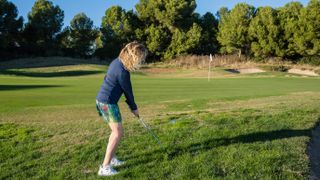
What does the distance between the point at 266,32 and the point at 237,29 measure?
4.05 metres

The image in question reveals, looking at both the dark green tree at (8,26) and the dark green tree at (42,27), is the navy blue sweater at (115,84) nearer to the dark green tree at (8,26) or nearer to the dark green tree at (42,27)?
the dark green tree at (8,26)

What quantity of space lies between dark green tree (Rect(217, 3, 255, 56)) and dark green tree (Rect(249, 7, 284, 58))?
1.50m

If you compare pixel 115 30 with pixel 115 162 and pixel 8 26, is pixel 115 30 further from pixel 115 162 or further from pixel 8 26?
pixel 115 162

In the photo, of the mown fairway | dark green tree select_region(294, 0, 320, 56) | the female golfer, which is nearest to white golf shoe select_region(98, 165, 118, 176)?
the female golfer

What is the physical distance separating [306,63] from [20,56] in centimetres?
3820

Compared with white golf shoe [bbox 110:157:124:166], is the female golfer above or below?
above

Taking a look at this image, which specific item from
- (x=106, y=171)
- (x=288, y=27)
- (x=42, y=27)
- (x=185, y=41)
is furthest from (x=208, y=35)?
(x=106, y=171)

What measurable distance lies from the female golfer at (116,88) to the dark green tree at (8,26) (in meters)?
53.3

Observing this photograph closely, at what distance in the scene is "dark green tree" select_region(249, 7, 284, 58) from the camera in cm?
5600

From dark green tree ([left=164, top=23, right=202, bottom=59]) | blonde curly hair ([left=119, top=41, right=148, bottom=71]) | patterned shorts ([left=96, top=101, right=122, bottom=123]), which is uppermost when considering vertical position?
blonde curly hair ([left=119, top=41, right=148, bottom=71])

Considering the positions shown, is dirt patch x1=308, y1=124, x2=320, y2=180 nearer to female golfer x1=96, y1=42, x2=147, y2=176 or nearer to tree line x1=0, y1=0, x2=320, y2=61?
female golfer x1=96, y1=42, x2=147, y2=176

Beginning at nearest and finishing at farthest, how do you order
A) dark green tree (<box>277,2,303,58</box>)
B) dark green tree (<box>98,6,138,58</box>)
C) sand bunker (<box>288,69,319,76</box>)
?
sand bunker (<box>288,69,319,76</box>)
dark green tree (<box>277,2,303,58</box>)
dark green tree (<box>98,6,138,58</box>)

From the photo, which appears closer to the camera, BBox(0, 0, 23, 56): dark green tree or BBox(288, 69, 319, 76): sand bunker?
BBox(288, 69, 319, 76): sand bunker

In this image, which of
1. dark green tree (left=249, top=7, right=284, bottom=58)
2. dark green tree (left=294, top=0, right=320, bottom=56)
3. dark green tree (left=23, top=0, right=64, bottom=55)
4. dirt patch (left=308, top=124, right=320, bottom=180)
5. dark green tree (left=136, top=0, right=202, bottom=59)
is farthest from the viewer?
dark green tree (left=23, top=0, right=64, bottom=55)
